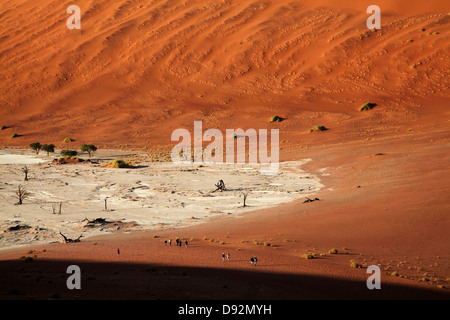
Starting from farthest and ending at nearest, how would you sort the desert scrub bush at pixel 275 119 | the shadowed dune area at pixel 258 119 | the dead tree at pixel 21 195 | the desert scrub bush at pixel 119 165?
the desert scrub bush at pixel 275 119, the desert scrub bush at pixel 119 165, the dead tree at pixel 21 195, the shadowed dune area at pixel 258 119

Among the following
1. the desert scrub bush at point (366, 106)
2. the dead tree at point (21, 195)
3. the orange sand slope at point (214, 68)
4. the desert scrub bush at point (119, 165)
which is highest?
the orange sand slope at point (214, 68)

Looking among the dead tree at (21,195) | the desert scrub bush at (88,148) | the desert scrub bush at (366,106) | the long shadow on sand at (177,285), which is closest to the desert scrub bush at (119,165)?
the desert scrub bush at (88,148)

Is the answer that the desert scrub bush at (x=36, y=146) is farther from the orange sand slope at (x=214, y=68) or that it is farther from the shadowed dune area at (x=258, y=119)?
the orange sand slope at (x=214, y=68)

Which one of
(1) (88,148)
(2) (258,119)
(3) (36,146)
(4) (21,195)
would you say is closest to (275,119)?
(2) (258,119)

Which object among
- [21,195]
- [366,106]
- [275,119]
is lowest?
[21,195]

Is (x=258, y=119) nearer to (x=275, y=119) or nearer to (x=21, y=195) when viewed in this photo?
(x=275, y=119)

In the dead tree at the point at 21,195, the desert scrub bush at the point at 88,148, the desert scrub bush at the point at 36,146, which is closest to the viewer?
the dead tree at the point at 21,195
